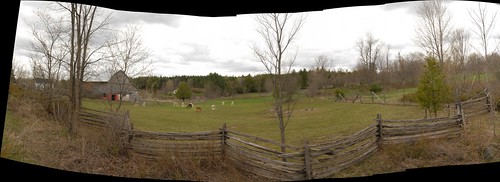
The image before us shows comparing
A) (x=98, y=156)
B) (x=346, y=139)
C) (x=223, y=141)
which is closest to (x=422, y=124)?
(x=346, y=139)

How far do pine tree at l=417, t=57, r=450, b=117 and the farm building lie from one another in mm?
5677

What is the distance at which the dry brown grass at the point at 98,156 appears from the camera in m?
3.90

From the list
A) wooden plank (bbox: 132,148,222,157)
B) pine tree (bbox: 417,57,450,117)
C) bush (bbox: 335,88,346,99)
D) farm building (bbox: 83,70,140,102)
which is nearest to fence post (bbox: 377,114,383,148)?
pine tree (bbox: 417,57,450,117)

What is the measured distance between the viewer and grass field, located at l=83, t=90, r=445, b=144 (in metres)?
4.65

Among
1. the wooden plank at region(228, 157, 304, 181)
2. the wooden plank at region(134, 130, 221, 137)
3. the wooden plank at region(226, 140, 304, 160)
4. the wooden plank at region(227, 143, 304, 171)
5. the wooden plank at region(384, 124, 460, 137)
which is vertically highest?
the wooden plank at region(384, 124, 460, 137)

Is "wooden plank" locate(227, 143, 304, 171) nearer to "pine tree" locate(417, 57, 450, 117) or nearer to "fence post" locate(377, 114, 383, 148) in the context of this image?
"fence post" locate(377, 114, 383, 148)

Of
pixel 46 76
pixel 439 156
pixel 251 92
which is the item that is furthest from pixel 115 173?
pixel 439 156

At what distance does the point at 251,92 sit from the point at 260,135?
2.61ft

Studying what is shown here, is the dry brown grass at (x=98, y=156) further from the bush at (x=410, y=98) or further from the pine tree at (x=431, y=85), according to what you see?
the pine tree at (x=431, y=85)

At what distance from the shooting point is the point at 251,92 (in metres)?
4.84

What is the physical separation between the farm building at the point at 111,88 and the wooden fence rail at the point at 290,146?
0.37 metres

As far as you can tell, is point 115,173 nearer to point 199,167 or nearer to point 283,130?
point 199,167

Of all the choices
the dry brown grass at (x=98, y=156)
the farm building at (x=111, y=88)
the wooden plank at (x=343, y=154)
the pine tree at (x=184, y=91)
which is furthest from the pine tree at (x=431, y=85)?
the farm building at (x=111, y=88)

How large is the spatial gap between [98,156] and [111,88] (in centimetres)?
148
